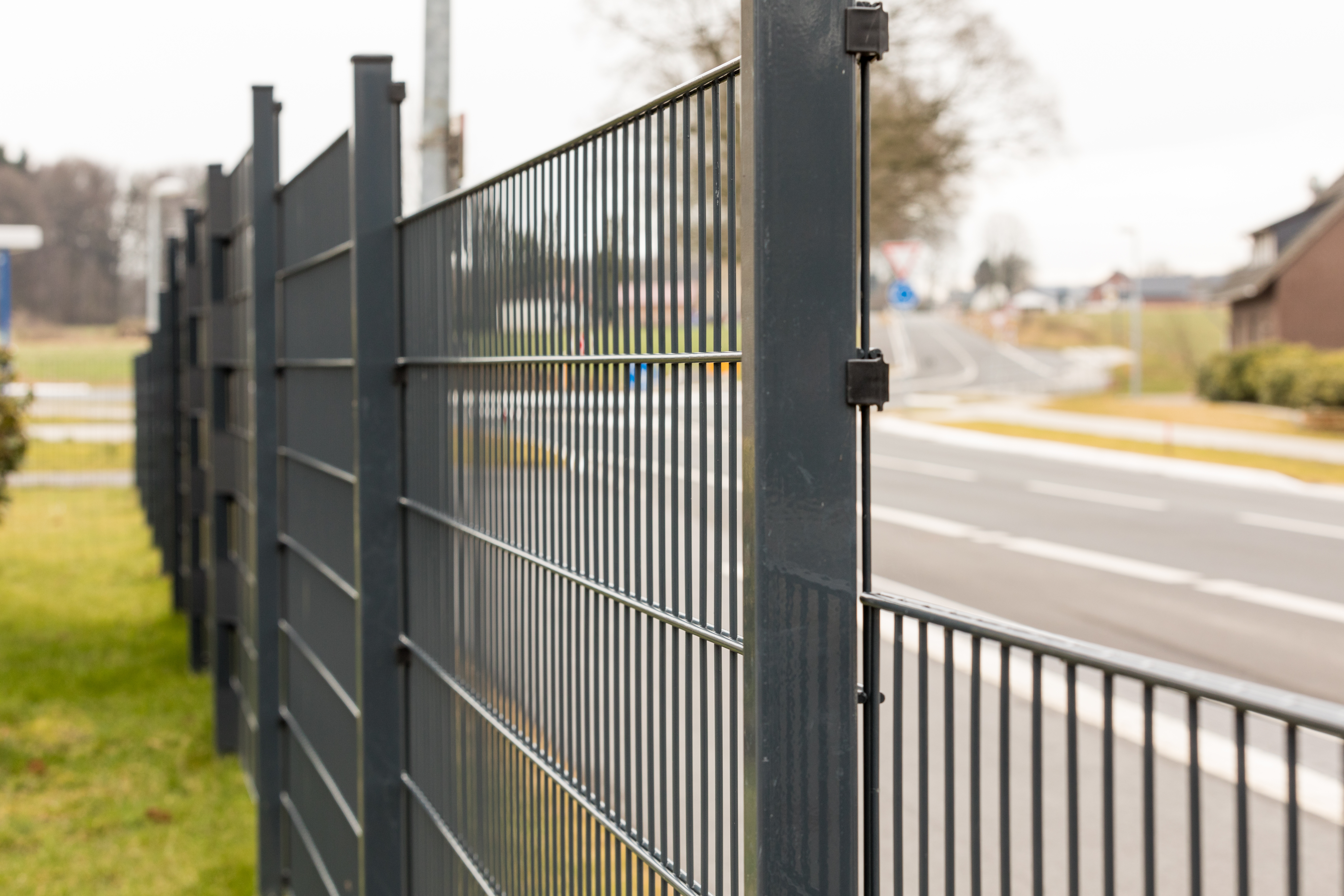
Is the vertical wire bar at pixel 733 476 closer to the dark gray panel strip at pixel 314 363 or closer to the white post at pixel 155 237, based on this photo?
the dark gray panel strip at pixel 314 363

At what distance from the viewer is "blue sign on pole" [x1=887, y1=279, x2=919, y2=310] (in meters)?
25.7

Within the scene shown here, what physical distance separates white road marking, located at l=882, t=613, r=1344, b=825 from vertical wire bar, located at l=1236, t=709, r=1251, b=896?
1878mm

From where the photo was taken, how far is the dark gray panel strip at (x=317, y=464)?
3738 millimetres

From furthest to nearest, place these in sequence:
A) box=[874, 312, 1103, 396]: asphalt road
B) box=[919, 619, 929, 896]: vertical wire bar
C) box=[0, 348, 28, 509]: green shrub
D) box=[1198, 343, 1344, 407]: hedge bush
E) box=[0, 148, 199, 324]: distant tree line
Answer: box=[0, 148, 199, 324]: distant tree line
box=[874, 312, 1103, 396]: asphalt road
box=[1198, 343, 1344, 407]: hedge bush
box=[0, 348, 28, 509]: green shrub
box=[919, 619, 929, 896]: vertical wire bar

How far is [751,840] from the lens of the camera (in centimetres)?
161

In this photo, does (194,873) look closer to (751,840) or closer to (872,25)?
(751,840)

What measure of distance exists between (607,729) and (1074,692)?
94 centimetres

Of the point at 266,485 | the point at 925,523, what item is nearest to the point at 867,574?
the point at 266,485

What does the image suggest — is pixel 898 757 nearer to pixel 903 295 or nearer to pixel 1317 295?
pixel 903 295

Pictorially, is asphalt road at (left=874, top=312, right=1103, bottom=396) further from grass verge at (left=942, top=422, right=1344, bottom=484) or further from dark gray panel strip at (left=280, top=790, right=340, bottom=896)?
dark gray panel strip at (left=280, top=790, right=340, bottom=896)

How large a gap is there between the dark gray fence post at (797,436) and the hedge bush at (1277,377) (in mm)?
31416

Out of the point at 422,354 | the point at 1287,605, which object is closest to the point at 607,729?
the point at 422,354

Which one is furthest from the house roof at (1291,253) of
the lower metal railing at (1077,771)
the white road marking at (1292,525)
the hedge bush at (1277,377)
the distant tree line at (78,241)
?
the distant tree line at (78,241)

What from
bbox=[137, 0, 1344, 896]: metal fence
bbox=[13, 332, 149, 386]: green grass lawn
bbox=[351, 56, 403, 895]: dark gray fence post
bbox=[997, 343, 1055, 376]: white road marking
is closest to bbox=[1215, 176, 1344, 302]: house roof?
bbox=[997, 343, 1055, 376]: white road marking
